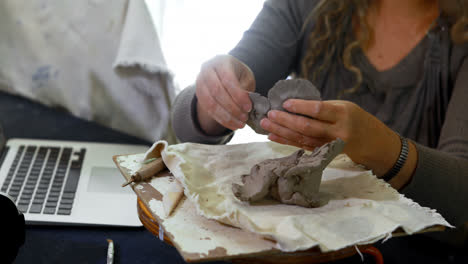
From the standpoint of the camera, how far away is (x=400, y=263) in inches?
27.1

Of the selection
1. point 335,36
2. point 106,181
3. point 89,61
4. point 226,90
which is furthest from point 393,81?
point 89,61

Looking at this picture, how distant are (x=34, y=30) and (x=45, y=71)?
13cm

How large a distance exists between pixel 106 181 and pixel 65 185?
79 mm

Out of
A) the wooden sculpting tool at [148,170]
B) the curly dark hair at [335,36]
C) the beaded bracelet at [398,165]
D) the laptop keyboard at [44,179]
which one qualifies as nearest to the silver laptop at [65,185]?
the laptop keyboard at [44,179]

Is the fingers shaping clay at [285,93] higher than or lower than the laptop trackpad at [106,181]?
higher

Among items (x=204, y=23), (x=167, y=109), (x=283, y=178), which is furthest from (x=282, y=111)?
(x=204, y=23)

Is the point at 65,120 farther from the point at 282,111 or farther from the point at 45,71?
the point at 282,111

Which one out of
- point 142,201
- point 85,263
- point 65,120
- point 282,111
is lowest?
point 65,120

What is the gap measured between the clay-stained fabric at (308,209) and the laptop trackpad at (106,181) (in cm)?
23

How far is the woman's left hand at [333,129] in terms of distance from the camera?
624mm

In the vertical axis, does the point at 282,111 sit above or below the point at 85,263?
above

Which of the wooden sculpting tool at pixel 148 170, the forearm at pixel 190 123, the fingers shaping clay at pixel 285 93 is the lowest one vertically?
the forearm at pixel 190 123

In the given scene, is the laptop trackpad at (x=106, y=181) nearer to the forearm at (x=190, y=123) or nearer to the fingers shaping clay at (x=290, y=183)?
the forearm at (x=190, y=123)

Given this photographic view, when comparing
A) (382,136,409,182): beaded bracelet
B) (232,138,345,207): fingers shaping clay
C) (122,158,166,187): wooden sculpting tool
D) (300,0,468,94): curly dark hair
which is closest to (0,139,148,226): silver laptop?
(122,158,166,187): wooden sculpting tool
